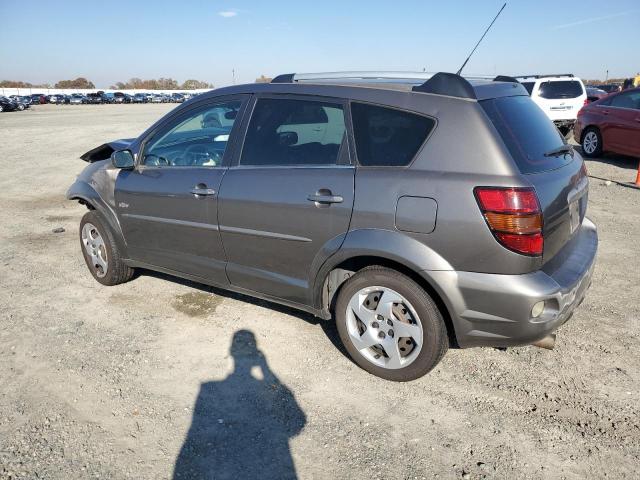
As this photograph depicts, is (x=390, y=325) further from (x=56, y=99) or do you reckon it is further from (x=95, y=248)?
(x=56, y=99)

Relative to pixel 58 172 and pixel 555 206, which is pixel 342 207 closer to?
pixel 555 206

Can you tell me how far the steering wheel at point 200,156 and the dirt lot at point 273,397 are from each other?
4.08 feet

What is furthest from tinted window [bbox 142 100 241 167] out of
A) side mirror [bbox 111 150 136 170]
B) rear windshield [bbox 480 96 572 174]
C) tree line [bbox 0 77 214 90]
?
tree line [bbox 0 77 214 90]

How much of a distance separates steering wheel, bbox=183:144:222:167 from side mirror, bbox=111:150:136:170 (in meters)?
0.47

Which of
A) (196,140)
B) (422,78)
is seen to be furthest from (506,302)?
(196,140)

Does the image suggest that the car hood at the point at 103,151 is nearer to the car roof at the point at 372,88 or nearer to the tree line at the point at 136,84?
the car roof at the point at 372,88

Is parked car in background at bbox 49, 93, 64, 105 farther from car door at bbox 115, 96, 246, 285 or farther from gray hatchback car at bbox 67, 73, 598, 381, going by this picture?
gray hatchback car at bbox 67, 73, 598, 381

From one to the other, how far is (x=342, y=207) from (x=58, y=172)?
391 inches

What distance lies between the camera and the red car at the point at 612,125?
9594 millimetres

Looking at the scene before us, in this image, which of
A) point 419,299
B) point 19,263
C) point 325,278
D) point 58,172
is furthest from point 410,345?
point 58,172

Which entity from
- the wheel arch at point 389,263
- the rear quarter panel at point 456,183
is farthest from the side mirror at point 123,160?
the rear quarter panel at point 456,183

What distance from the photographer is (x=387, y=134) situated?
292 cm

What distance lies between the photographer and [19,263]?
17.4ft

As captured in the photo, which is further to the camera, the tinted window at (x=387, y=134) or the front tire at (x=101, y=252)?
the front tire at (x=101, y=252)
